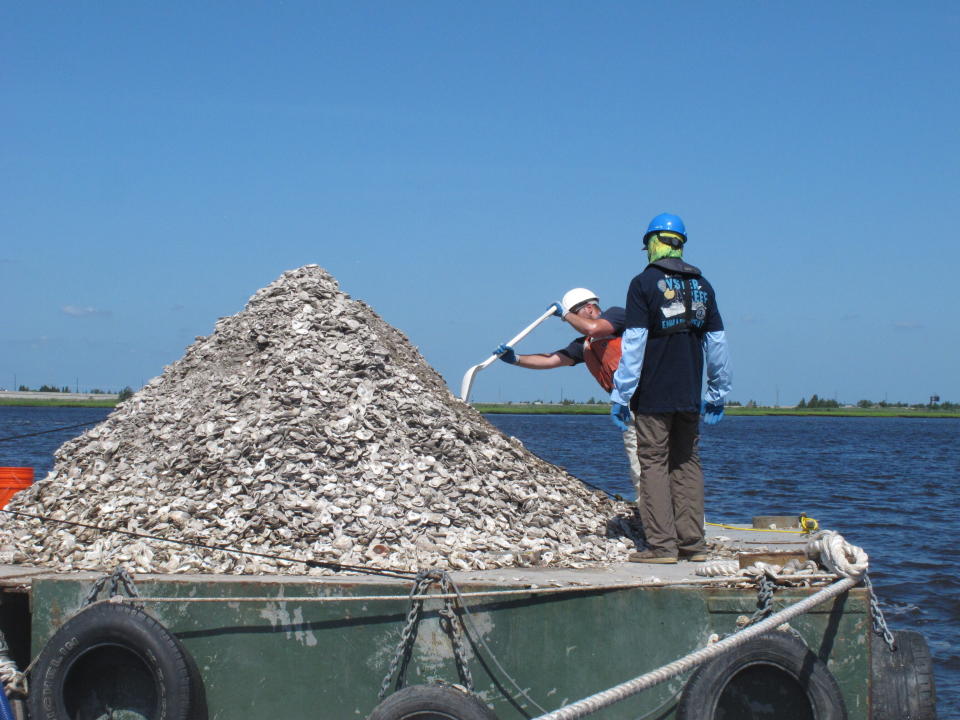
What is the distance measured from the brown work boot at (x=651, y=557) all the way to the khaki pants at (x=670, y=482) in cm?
3

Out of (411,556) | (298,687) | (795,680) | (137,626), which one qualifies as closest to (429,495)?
(411,556)

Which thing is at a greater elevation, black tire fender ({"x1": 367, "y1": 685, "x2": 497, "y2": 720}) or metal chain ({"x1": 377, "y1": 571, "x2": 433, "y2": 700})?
metal chain ({"x1": 377, "y1": 571, "x2": 433, "y2": 700})

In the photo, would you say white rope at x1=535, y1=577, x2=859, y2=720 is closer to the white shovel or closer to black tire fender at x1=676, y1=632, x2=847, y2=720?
black tire fender at x1=676, y1=632, x2=847, y2=720

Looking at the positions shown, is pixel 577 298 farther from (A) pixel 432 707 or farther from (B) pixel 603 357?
(A) pixel 432 707

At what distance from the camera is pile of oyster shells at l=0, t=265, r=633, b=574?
5.56m

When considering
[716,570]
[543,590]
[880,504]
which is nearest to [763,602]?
[716,570]

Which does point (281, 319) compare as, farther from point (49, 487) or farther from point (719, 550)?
point (719, 550)

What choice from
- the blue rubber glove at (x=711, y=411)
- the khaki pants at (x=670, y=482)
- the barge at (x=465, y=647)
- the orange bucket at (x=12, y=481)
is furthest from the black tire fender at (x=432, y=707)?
the orange bucket at (x=12, y=481)

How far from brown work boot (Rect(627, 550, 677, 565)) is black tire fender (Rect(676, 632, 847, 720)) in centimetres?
107

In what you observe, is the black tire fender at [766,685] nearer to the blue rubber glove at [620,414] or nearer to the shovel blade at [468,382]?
the blue rubber glove at [620,414]

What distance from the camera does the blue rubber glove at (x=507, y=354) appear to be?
7.53 metres

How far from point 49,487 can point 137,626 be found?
2190 millimetres

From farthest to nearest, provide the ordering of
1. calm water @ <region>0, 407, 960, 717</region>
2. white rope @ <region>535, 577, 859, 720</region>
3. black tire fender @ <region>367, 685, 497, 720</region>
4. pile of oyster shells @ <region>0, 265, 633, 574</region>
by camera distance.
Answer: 1. calm water @ <region>0, 407, 960, 717</region>
2. pile of oyster shells @ <region>0, 265, 633, 574</region>
3. black tire fender @ <region>367, 685, 497, 720</region>
4. white rope @ <region>535, 577, 859, 720</region>

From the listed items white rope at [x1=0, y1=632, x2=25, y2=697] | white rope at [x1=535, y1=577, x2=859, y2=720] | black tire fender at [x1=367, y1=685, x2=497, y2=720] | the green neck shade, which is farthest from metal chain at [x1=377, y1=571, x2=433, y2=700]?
the green neck shade
